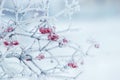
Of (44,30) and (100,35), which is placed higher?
(44,30)

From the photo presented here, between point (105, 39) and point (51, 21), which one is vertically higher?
point (51, 21)

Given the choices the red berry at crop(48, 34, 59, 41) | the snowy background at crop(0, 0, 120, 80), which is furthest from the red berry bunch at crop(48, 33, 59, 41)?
the snowy background at crop(0, 0, 120, 80)

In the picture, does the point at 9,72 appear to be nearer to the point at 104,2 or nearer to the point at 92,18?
the point at 92,18

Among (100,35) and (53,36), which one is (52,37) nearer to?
(53,36)

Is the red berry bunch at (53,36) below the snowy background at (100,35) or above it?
above

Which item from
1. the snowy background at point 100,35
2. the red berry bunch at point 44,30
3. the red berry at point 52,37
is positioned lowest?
the snowy background at point 100,35

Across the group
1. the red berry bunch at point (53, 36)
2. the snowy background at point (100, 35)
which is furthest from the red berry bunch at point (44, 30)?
the snowy background at point (100, 35)

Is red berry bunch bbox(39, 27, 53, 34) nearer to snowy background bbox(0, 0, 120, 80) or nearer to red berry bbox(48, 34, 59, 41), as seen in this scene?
red berry bbox(48, 34, 59, 41)

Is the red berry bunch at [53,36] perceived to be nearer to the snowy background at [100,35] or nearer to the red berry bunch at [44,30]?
the red berry bunch at [44,30]

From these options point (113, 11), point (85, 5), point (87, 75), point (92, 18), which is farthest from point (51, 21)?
point (85, 5)

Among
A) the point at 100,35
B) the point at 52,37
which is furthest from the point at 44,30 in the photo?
the point at 100,35

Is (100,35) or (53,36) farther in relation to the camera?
(100,35)
